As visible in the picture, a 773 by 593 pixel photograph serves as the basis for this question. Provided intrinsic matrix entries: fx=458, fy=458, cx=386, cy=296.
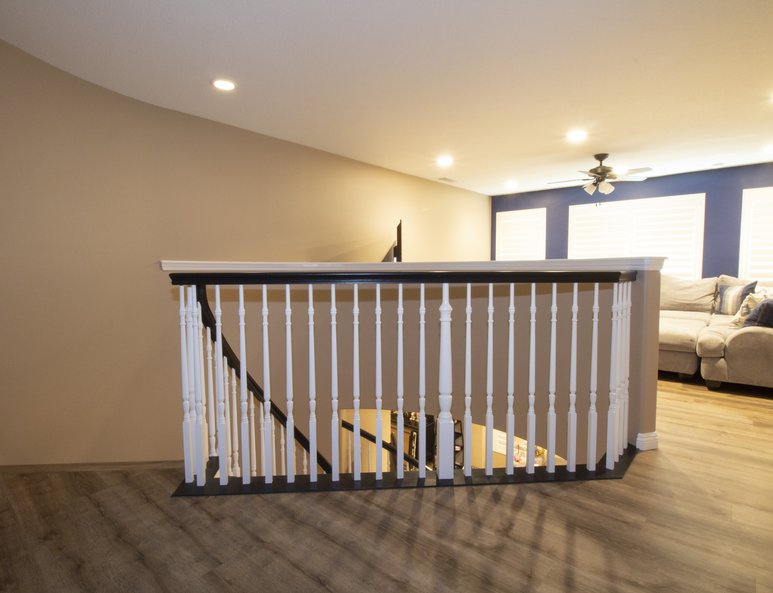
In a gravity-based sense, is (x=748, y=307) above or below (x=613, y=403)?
above

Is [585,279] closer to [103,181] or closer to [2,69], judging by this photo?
[103,181]

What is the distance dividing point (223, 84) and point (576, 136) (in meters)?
3.24

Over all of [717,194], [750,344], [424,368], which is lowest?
[750,344]

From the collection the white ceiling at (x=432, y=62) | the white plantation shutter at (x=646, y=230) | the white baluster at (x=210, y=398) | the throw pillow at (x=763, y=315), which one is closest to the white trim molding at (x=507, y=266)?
the white baluster at (x=210, y=398)

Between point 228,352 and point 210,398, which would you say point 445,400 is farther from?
point 228,352

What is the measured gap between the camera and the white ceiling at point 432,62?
2275mm

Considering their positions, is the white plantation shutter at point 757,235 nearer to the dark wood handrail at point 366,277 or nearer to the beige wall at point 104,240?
the dark wood handrail at point 366,277

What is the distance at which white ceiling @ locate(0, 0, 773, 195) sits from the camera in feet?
7.47

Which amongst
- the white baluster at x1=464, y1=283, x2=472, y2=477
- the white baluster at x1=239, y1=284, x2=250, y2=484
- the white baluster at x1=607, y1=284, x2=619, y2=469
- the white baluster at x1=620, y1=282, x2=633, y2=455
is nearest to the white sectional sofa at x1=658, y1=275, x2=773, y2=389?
the white baluster at x1=620, y1=282, x2=633, y2=455

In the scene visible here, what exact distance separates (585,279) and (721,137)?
374cm

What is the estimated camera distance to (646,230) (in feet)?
21.8

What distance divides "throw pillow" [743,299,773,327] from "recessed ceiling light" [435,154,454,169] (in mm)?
3338

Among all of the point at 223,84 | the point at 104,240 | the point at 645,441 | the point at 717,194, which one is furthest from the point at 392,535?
the point at 717,194

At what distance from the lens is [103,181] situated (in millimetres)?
3193
